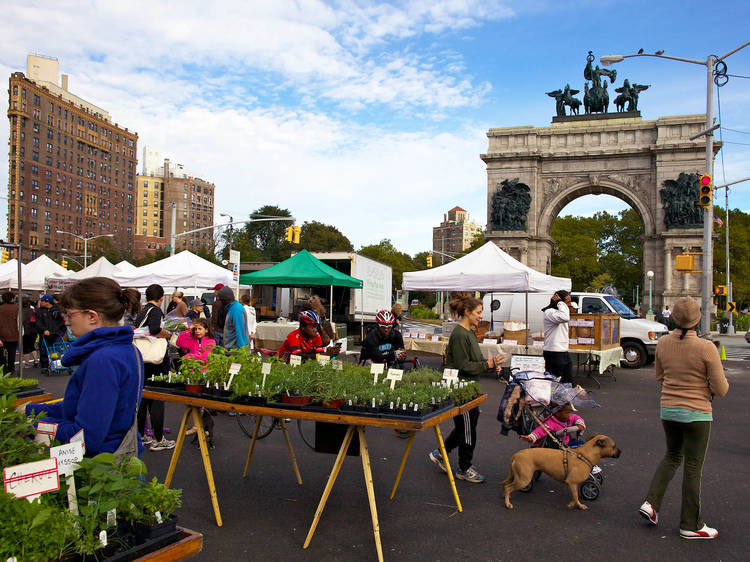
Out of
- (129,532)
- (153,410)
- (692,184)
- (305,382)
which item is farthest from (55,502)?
(692,184)

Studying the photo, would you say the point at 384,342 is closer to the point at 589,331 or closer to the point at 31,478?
the point at 589,331

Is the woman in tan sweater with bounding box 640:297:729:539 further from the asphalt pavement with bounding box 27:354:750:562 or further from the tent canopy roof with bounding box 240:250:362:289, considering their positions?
the tent canopy roof with bounding box 240:250:362:289

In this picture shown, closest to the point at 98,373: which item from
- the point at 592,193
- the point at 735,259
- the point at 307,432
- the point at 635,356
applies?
the point at 307,432

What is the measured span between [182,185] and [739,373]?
484 feet

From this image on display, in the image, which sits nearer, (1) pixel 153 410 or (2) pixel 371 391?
(2) pixel 371 391

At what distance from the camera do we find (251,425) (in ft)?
27.4

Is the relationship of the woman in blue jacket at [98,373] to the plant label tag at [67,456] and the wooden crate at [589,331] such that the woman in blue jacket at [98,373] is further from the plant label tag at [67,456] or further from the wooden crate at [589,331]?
the wooden crate at [589,331]

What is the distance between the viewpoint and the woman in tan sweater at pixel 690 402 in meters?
4.66

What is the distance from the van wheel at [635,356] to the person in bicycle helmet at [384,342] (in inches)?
421

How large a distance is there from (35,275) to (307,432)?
18.7 metres

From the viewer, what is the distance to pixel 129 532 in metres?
2.38

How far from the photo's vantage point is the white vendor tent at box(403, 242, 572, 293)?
14203 mm

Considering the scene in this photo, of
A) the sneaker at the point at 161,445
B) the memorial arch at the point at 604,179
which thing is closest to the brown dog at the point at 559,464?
the sneaker at the point at 161,445

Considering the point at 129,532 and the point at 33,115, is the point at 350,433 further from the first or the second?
the point at 33,115
